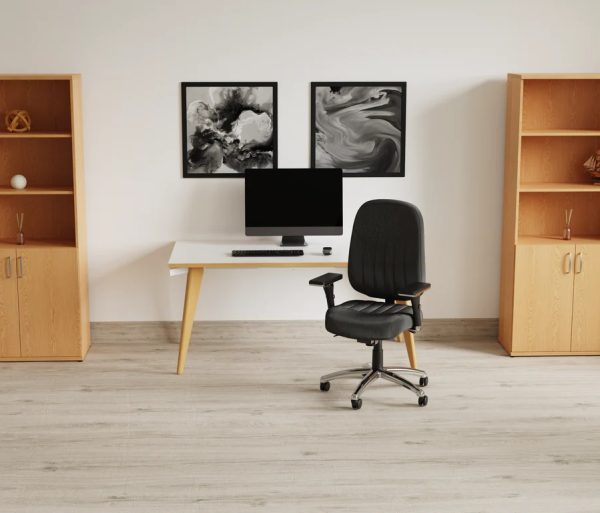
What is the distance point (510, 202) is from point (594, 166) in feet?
1.92

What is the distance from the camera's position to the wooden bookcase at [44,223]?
18.7ft

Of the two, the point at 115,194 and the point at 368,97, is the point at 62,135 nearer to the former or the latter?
the point at 115,194

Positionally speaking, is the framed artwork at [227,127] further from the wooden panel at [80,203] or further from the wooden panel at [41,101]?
the wooden panel at [41,101]

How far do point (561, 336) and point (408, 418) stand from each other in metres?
1.60

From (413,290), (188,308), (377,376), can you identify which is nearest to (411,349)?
(377,376)

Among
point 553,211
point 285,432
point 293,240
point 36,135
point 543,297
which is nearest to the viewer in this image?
point 285,432

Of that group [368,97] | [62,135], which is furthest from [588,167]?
[62,135]

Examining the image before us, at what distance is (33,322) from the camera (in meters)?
5.76

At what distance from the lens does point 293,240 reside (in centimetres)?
594

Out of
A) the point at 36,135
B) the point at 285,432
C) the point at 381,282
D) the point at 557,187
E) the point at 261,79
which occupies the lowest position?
the point at 285,432

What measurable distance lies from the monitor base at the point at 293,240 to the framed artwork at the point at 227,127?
51 centimetres

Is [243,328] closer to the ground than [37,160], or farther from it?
closer to the ground

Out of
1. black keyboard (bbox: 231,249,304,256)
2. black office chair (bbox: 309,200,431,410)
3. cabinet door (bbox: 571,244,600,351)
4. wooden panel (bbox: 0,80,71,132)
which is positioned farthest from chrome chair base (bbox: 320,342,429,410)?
wooden panel (bbox: 0,80,71,132)

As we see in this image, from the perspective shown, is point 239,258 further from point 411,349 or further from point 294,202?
point 411,349
